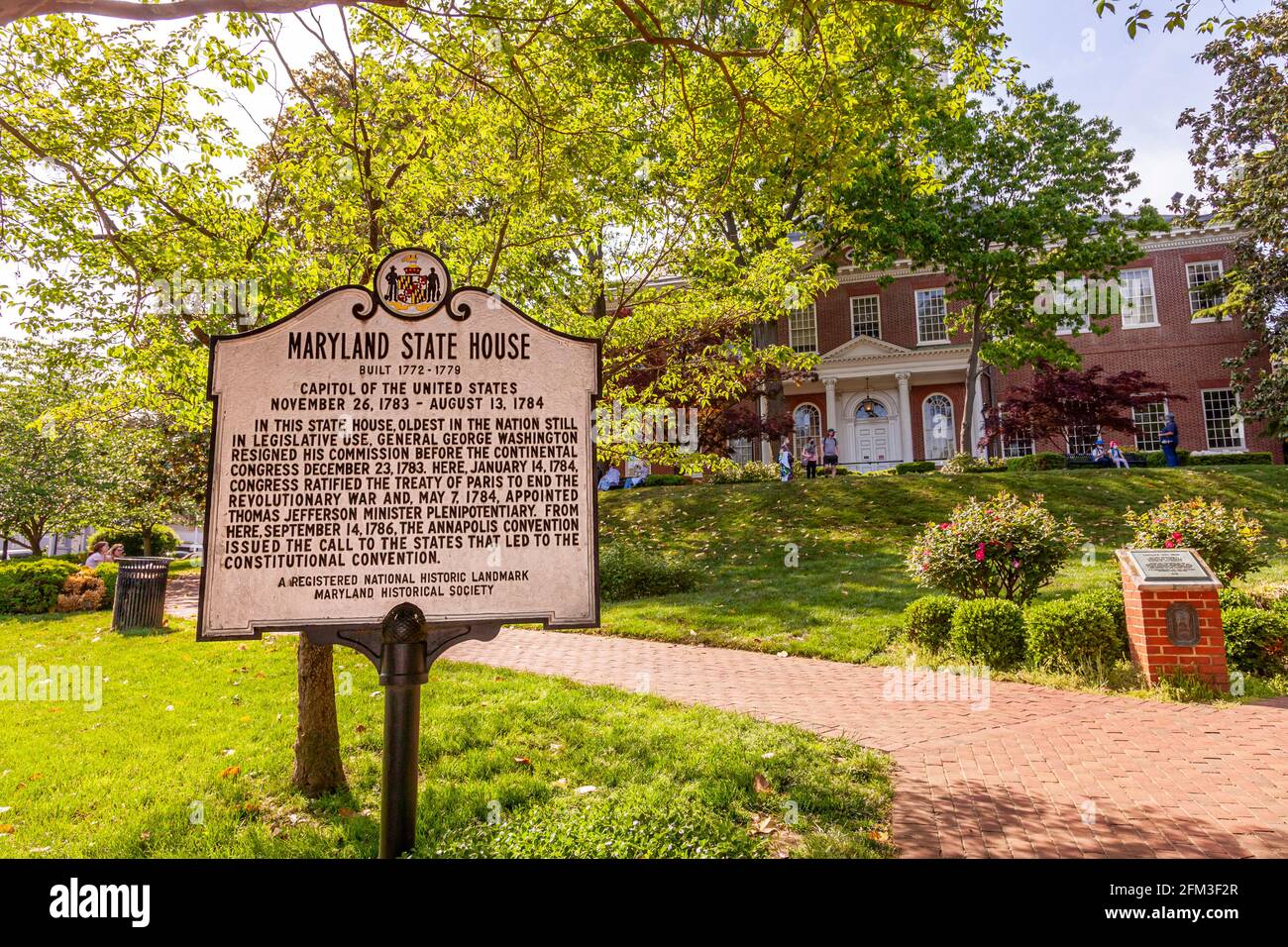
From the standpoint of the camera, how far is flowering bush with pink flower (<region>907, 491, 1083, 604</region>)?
9406 millimetres

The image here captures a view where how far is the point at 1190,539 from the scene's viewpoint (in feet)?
29.6

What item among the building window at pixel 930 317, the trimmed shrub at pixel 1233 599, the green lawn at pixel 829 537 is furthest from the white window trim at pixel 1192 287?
the trimmed shrub at pixel 1233 599

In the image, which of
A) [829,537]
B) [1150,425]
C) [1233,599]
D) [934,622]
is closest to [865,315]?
[1150,425]

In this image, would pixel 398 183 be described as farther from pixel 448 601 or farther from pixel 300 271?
pixel 448 601

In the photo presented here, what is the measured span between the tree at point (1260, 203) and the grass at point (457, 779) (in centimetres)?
2292

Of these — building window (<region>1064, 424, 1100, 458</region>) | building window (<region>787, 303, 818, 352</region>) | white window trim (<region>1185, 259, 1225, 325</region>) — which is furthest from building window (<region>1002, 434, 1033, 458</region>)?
building window (<region>787, 303, 818, 352</region>)

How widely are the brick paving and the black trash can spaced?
710cm

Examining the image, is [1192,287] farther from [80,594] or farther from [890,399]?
[80,594]

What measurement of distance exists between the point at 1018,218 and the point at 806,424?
45.4 feet

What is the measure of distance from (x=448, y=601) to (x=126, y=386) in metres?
3.83

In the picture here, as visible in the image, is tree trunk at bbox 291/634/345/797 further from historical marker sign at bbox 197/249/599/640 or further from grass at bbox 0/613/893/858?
historical marker sign at bbox 197/249/599/640

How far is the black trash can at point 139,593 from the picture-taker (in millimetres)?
11727

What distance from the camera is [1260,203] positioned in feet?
A: 69.9
